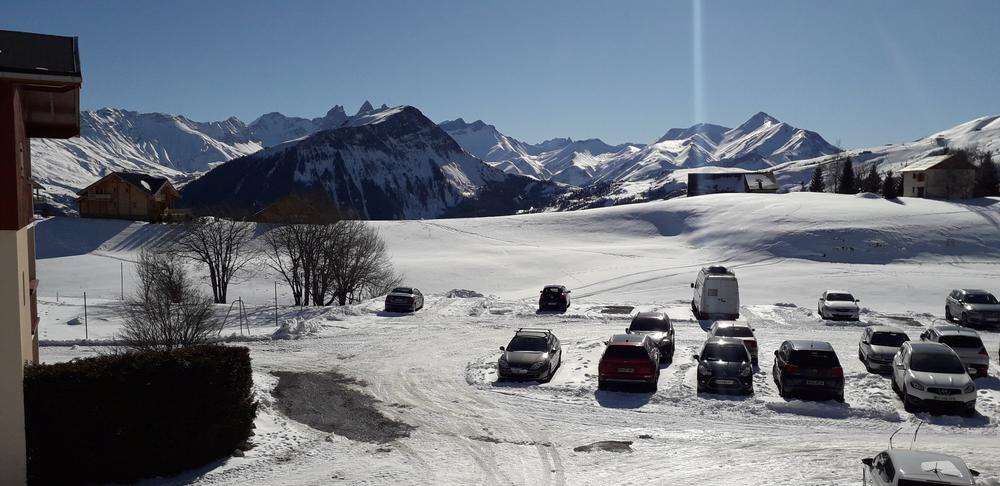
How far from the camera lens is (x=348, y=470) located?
531 inches

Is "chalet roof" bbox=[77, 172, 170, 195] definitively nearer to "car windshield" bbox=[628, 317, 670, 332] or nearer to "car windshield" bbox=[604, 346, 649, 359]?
"car windshield" bbox=[628, 317, 670, 332]

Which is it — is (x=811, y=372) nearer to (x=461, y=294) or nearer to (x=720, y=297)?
(x=720, y=297)

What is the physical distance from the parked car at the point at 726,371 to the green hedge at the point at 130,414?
40.4 feet

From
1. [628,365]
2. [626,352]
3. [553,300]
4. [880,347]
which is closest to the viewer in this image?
[628,365]

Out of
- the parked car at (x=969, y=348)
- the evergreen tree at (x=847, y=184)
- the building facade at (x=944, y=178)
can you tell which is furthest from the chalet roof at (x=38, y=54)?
the evergreen tree at (x=847, y=184)

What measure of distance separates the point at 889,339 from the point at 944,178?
73.7 metres

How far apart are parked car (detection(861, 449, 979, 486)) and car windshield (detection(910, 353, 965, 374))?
372 inches

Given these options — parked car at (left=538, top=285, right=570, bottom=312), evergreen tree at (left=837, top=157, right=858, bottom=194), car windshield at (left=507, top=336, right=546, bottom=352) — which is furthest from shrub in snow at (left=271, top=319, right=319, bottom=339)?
evergreen tree at (left=837, top=157, right=858, bottom=194)

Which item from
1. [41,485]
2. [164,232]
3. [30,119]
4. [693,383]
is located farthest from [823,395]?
[164,232]

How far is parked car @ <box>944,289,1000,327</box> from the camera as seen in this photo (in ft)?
99.7

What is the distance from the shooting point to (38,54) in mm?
12297

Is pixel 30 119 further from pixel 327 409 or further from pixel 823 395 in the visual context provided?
pixel 823 395

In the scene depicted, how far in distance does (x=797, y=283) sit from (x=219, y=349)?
130 ft

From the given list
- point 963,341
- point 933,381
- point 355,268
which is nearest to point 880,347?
point 963,341
